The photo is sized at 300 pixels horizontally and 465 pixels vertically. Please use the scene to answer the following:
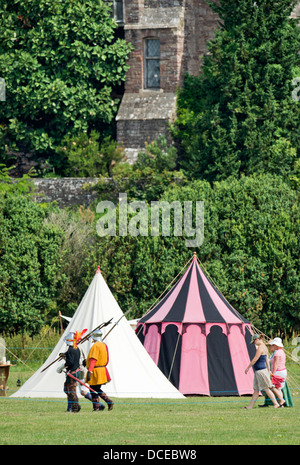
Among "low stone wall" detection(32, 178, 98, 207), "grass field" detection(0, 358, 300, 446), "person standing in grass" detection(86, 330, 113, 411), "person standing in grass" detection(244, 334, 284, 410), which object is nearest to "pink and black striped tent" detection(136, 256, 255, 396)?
"grass field" detection(0, 358, 300, 446)

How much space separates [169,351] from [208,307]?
4.73 feet

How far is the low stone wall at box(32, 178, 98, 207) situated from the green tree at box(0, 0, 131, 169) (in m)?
3.72

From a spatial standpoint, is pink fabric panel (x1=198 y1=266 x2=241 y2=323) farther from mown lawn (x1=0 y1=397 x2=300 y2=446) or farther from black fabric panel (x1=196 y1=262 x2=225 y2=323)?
mown lawn (x1=0 y1=397 x2=300 y2=446)

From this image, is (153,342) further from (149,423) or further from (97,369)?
(149,423)

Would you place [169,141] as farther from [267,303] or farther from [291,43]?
[267,303]

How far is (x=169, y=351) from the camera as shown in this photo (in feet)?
98.8

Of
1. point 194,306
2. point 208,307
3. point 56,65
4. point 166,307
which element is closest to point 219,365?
point 208,307

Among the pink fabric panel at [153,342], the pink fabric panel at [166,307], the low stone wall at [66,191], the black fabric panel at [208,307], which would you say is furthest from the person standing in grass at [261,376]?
the low stone wall at [66,191]

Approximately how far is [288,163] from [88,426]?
958 inches

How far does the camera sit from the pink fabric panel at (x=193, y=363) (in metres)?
29.4

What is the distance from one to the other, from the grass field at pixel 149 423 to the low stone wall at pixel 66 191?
768 inches

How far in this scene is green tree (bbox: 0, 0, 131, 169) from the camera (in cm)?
4900

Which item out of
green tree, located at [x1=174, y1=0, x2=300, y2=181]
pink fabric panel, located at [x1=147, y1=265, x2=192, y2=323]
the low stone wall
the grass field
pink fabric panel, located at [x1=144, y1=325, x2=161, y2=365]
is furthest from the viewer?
the low stone wall

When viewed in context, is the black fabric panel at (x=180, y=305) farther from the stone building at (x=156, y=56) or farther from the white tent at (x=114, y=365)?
the stone building at (x=156, y=56)
